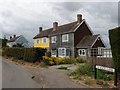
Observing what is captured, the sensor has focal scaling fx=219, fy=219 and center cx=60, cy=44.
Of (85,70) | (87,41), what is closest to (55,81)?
(85,70)

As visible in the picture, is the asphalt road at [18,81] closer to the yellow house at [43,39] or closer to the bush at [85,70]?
the bush at [85,70]

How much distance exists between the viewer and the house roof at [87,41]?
38.3 metres

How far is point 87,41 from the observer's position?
39656 millimetres

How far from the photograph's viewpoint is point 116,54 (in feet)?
38.4

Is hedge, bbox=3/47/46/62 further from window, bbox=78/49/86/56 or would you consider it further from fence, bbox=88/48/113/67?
window, bbox=78/49/86/56

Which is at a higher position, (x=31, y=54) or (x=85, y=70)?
(x=31, y=54)

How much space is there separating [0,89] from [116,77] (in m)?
5.97

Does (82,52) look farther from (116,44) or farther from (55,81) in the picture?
(116,44)

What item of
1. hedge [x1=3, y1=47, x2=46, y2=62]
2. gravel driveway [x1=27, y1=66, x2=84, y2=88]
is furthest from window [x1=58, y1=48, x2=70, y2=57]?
gravel driveway [x1=27, y1=66, x2=84, y2=88]

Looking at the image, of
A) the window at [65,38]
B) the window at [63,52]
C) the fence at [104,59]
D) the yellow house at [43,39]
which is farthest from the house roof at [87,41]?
the fence at [104,59]

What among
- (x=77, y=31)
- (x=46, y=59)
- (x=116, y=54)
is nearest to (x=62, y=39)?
(x=77, y=31)

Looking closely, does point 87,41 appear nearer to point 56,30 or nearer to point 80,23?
point 80,23

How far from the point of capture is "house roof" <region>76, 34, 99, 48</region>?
38.3 meters

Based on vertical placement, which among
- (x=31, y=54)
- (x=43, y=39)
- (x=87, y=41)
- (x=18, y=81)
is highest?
(x=43, y=39)
